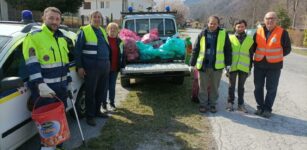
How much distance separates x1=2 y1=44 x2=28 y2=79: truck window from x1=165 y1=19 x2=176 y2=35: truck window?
225 inches

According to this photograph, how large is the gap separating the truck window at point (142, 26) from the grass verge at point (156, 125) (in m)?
2.13

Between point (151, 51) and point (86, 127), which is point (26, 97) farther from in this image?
point (151, 51)

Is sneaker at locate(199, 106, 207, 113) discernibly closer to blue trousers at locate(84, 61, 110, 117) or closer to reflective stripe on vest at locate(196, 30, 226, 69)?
reflective stripe on vest at locate(196, 30, 226, 69)

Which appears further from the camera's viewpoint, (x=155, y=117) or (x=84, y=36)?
(x=155, y=117)

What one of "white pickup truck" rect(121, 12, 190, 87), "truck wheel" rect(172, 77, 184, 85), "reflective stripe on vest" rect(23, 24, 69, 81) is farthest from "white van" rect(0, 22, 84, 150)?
"truck wheel" rect(172, 77, 184, 85)

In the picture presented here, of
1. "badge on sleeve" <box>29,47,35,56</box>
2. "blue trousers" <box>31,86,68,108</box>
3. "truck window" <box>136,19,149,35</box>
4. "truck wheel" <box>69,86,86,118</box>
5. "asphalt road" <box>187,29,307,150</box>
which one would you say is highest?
"truck window" <box>136,19,149,35</box>

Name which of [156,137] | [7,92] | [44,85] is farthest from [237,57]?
[7,92]

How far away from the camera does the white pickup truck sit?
23.1 feet

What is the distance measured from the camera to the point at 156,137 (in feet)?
16.8

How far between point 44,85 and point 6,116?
0.55 metres

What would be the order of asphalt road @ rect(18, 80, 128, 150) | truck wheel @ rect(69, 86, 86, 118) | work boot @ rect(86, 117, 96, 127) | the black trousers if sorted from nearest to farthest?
asphalt road @ rect(18, 80, 128, 150)
work boot @ rect(86, 117, 96, 127)
truck wheel @ rect(69, 86, 86, 118)
the black trousers

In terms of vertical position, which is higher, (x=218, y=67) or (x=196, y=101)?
(x=218, y=67)

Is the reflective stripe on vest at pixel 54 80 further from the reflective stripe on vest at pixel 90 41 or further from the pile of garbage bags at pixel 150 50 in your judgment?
the pile of garbage bags at pixel 150 50

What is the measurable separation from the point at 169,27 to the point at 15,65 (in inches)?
234
